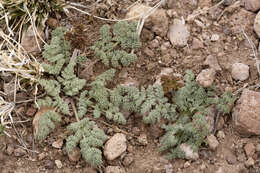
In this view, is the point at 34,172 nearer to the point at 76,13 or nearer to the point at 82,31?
the point at 82,31

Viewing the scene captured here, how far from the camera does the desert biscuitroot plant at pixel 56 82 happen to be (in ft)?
10.1

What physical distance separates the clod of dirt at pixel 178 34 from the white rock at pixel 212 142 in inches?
39.9

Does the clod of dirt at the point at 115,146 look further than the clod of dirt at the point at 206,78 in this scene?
No

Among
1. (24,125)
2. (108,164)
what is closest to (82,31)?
(24,125)

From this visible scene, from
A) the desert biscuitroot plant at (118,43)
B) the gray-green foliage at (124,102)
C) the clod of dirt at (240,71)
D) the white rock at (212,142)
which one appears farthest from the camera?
the desert biscuitroot plant at (118,43)

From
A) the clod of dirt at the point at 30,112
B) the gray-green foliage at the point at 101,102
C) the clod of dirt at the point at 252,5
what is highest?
the clod of dirt at the point at 252,5

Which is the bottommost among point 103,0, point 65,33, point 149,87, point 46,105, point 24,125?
point 24,125

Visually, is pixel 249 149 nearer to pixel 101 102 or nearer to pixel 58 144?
pixel 101 102

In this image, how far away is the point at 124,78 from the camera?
3.42m

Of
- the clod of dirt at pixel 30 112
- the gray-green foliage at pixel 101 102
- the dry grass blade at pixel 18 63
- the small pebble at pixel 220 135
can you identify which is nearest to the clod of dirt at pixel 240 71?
the small pebble at pixel 220 135

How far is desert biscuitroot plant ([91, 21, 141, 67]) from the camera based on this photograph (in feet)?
11.0

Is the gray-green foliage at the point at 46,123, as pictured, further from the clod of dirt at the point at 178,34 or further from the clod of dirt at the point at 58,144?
the clod of dirt at the point at 178,34

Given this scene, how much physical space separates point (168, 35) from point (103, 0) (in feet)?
2.78

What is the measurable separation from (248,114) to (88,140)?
149 cm
